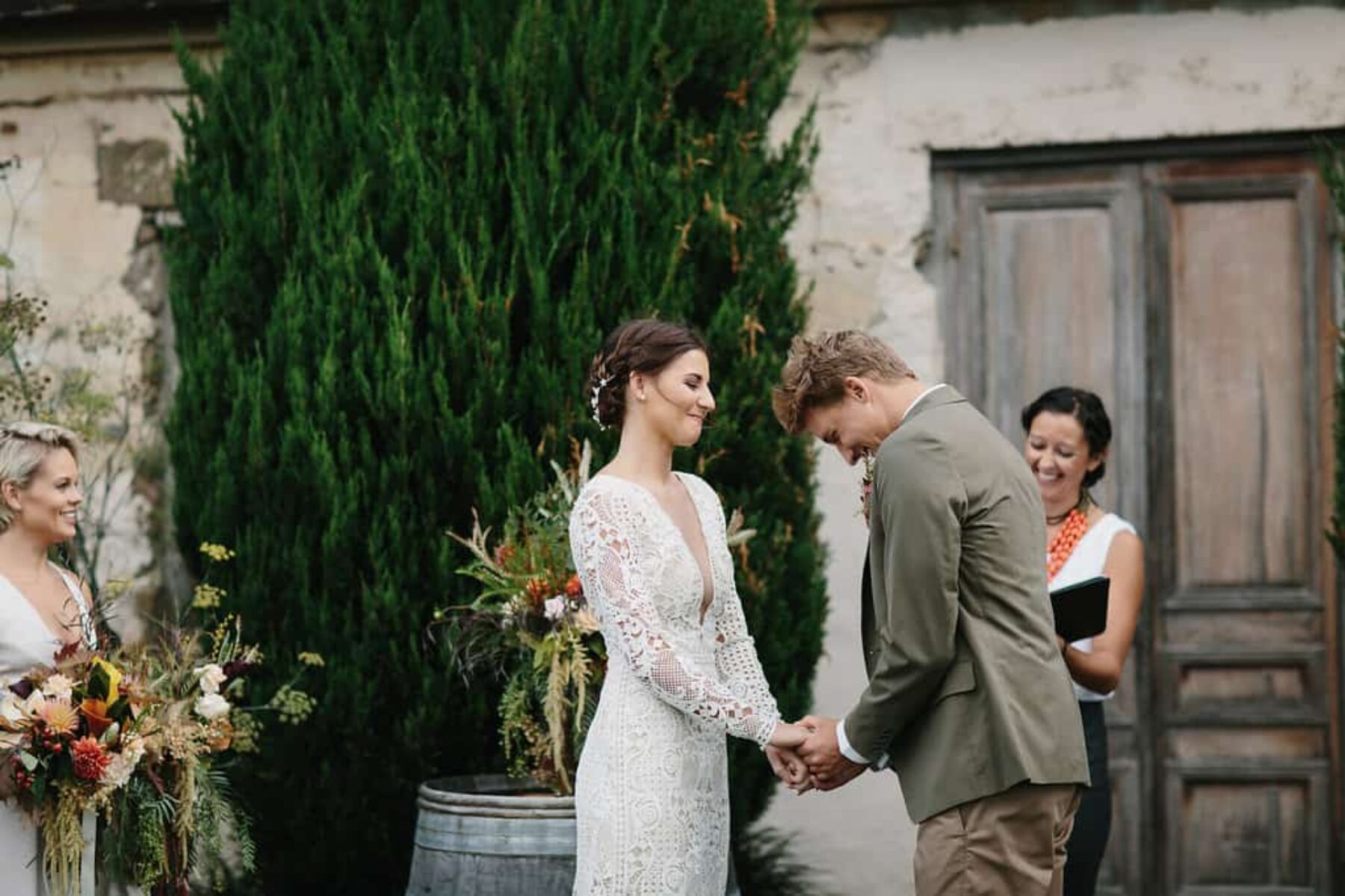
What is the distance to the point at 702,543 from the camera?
3.81 meters

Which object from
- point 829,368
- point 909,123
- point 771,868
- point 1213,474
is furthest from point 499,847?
point 909,123

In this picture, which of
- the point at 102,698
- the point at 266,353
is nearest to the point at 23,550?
the point at 102,698

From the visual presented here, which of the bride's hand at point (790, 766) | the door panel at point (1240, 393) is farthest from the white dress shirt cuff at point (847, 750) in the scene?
the door panel at point (1240, 393)

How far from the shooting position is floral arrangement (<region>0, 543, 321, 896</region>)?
13.1 feet

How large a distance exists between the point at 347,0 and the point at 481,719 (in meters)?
2.42

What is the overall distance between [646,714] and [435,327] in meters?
2.04

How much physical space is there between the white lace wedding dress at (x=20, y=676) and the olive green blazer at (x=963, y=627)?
2.07m

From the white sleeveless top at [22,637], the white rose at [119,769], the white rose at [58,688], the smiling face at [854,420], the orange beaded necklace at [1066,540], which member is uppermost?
the smiling face at [854,420]

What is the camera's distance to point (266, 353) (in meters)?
5.54

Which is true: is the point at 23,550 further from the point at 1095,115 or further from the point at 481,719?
the point at 1095,115

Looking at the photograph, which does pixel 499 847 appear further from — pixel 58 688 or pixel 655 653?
pixel 58 688

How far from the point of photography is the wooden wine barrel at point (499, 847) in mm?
4145

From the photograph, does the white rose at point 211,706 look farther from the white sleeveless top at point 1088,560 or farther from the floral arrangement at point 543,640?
the white sleeveless top at point 1088,560

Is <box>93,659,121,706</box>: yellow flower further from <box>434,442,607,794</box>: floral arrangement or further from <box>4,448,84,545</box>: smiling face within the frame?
<box>434,442,607,794</box>: floral arrangement
